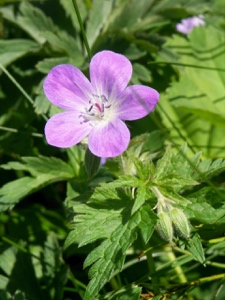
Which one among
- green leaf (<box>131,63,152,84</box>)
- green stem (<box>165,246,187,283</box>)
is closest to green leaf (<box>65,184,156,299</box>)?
green stem (<box>165,246,187,283</box>)

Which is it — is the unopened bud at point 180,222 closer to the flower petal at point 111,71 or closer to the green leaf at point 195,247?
the green leaf at point 195,247

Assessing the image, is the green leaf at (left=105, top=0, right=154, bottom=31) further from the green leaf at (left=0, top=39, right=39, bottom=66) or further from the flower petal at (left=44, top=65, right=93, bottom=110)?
the flower petal at (left=44, top=65, right=93, bottom=110)

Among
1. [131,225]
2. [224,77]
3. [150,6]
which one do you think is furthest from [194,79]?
[131,225]

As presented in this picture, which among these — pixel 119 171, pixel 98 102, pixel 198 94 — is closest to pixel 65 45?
pixel 198 94

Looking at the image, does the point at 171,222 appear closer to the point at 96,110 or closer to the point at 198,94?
the point at 96,110

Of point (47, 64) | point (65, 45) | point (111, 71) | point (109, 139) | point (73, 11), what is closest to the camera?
point (109, 139)

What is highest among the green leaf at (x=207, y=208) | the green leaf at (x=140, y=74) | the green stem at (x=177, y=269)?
the green leaf at (x=207, y=208)

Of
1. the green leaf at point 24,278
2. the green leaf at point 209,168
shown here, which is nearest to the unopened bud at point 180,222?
the green leaf at point 209,168
